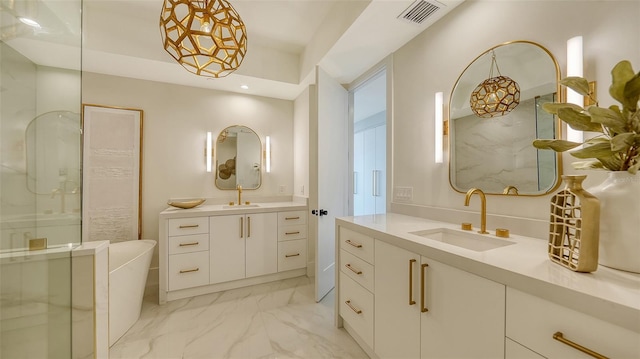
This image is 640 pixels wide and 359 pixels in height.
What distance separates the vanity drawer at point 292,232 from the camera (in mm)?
2777

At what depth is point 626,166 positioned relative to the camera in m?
0.75

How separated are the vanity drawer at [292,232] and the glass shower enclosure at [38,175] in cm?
175

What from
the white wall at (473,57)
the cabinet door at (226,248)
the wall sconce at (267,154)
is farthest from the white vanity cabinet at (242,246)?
the white wall at (473,57)

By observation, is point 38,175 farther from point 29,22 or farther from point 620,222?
point 620,222

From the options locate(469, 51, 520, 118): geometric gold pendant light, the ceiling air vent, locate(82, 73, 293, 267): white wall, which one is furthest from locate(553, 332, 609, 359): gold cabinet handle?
locate(82, 73, 293, 267): white wall

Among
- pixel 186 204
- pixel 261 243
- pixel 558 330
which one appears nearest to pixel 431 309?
pixel 558 330

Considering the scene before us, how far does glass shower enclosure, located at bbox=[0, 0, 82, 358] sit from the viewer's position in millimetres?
1008

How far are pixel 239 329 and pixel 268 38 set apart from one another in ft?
9.40

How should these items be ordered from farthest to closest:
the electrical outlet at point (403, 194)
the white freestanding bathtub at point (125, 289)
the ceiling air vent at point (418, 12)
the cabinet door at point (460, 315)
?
the electrical outlet at point (403, 194)
the white freestanding bathtub at point (125, 289)
the ceiling air vent at point (418, 12)
the cabinet door at point (460, 315)

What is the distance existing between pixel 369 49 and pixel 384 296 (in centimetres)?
203

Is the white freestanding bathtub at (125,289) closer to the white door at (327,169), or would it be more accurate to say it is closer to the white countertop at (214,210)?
the white countertop at (214,210)

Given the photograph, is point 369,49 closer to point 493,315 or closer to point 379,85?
point 379,85

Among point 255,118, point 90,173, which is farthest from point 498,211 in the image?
point 90,173

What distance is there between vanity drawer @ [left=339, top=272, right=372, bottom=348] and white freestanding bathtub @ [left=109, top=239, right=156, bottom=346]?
1687mm
